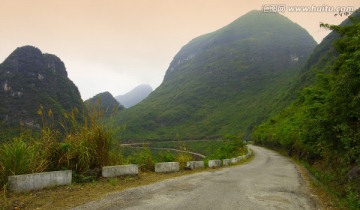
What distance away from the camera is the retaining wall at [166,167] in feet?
33.8

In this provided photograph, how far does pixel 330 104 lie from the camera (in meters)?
10.6

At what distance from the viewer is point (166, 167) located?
10625 mm

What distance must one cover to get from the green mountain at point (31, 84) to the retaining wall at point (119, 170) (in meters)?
101

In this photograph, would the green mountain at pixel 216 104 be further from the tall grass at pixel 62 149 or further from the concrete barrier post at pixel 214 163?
the tall grass at pixel 62 149

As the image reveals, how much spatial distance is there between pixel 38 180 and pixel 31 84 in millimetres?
134007

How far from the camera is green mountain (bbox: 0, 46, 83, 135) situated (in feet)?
354

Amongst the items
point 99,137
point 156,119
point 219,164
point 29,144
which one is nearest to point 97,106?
point 99,137

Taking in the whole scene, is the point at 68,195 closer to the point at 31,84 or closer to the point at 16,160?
the point at 16,160

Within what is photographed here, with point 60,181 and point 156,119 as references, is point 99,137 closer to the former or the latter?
point 60,181

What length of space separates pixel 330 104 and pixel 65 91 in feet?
457

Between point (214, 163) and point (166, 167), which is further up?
point (166, 167)

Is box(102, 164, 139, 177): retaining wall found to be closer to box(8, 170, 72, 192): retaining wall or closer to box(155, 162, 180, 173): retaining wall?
box(8, 170, 72, 192): retaining wall

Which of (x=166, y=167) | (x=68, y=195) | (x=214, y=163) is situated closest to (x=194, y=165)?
(x=166, y=167)

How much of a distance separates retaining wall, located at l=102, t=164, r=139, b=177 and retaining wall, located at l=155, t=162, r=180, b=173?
56.6 inches
